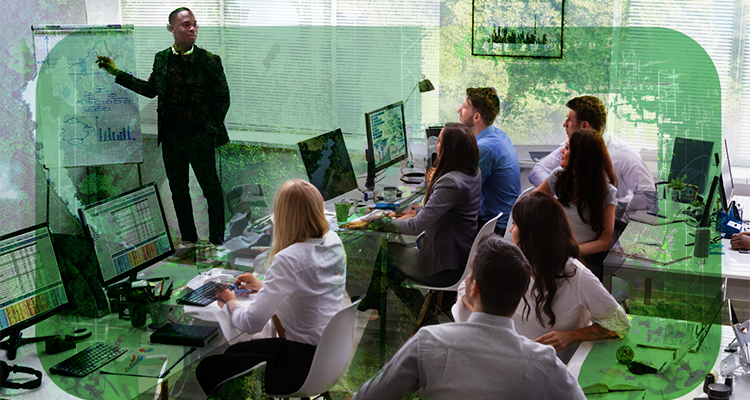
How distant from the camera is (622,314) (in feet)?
6.91

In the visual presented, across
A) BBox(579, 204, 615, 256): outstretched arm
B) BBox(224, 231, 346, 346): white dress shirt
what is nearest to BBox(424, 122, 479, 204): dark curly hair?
BBox(579, 204, 615, 256): outstretched arm

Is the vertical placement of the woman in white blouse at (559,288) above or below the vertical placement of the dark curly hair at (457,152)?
below

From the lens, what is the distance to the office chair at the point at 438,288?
3.33 meters

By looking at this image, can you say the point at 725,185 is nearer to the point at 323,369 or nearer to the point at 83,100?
the point at 323,369

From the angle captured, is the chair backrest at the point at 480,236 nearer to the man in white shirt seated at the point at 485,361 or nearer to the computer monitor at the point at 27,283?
the man in white shirt seated at the point at 485,361

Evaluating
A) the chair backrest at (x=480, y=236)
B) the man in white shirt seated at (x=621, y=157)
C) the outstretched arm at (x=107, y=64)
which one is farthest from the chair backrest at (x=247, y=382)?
the outstretched arm at (x=107, y=64)

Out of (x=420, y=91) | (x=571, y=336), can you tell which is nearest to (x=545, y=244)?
(x=571, y=336)

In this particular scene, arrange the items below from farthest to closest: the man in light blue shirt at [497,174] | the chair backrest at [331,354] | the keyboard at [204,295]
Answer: the man in light blue shirt at [497,174] → the keyboard at [204,295] → the chair backrest at [331,354]

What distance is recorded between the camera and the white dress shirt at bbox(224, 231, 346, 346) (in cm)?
232

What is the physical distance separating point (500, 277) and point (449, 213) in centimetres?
196

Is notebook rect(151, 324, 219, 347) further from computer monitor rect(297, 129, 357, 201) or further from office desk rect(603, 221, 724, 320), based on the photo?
office desk rect(603, 221, 724, 320)

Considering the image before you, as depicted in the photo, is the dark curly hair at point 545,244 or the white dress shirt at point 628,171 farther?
the white dress shirt at point 628,171

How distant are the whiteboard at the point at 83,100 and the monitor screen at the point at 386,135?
6.19ft

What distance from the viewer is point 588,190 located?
10.1ft
